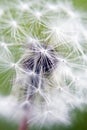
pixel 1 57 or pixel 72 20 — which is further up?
pixel 72 20

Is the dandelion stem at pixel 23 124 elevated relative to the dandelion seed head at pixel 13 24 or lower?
lower

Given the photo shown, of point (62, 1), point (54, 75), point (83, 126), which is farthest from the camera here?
point (83, 126)

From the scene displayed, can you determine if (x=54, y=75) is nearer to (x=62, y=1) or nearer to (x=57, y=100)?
(x=57, y=100)

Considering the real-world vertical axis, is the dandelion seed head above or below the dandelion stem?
above

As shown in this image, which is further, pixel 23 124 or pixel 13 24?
pixel 13 24

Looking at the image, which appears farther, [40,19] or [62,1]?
[62,1]

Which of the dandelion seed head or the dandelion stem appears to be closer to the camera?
the dandelion stem

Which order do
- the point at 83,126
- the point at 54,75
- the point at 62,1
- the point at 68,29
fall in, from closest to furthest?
the point at 54,75, the point at 68,29, the point at 62,1, the point at 83,126

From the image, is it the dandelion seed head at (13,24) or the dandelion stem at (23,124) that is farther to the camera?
the dandelion seed head at (13,24)

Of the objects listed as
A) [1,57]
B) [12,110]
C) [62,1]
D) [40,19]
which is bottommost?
[12,110]

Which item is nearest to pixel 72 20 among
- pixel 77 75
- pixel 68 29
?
pixel 68 29

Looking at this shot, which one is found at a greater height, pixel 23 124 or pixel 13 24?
pixel 13 24
